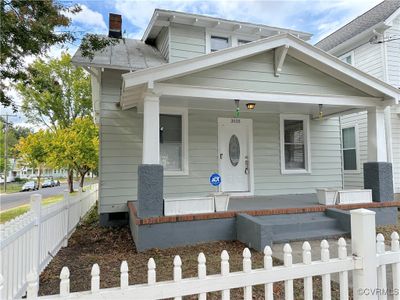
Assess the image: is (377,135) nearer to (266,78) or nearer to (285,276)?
(266,78)

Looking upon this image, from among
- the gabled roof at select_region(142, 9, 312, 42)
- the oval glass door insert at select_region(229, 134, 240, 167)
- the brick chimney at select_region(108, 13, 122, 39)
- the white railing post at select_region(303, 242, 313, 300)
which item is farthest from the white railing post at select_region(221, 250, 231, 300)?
the brick chimney at select_region(108, 13, 122, 39)

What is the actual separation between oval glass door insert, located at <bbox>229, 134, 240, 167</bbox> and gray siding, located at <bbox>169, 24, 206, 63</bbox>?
275cm

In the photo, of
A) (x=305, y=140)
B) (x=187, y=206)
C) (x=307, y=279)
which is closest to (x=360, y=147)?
(x=305, y=140)

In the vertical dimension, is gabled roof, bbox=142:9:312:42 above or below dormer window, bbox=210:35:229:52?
above

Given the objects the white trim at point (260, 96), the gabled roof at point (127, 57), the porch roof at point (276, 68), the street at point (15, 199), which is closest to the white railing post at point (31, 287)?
the porch roof at point (276, 68)

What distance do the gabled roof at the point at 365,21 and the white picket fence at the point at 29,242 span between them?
11.5 m

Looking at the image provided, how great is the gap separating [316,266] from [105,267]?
323 cm

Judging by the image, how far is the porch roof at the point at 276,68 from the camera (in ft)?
16.5

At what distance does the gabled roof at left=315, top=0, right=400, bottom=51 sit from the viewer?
10.2 meters

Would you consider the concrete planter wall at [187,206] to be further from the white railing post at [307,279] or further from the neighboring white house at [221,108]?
the white railing post at [307,279]

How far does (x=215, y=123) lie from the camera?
8047 millimetres

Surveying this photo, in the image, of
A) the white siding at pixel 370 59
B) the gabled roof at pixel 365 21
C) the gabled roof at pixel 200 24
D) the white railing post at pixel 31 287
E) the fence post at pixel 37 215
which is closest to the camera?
the white railing post at pixel 31 287

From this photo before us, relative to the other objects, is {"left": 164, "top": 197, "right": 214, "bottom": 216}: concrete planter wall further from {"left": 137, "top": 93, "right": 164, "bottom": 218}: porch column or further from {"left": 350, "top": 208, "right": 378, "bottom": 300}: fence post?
{"left": 350, "top": 208, "right": 378, "bottom": 300}: fence post

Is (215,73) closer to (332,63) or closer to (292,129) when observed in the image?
(332,63)
